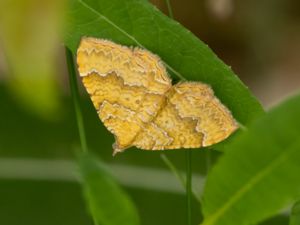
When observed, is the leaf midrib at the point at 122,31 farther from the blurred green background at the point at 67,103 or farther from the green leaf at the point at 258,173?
the green leaf at the point at 258,173

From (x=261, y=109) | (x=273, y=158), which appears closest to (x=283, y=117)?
(x=273, y=158)

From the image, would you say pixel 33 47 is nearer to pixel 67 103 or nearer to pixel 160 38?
pixel 160 38

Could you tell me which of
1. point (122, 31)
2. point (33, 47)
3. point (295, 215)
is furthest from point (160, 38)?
point (33, 47)

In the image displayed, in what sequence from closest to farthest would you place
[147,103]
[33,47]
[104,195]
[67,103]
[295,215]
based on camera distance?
[33,47], [104,195], [295,215], [147,103], [67,103]

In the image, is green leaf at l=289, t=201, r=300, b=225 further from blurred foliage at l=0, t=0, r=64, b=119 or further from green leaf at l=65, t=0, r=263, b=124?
blurred foliage at l=0, t=0, r=64, b=119

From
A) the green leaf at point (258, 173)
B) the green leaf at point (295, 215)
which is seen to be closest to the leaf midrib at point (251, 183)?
the green leaf at point (258, 173)

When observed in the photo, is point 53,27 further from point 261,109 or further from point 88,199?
point 261,109

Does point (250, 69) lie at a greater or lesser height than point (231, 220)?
lesser
